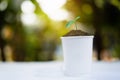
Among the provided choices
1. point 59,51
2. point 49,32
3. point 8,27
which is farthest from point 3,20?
point 59,51

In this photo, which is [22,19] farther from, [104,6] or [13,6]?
[104,6]

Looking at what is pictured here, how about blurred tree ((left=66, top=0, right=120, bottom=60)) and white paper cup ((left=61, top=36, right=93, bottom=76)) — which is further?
blurred tree ((left=66, top=0, right=120, bottom=60))

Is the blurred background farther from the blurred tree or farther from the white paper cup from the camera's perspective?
the white paper cup

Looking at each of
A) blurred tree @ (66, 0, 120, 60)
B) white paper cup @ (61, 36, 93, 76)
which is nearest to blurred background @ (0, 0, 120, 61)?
blurred tree @ (66, 0, 120, 60)

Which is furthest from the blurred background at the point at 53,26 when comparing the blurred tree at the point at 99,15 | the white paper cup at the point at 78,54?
the white paper cup at the point at 78,54

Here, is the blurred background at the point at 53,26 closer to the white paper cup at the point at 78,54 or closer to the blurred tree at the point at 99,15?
the blurred tree at the point at 99,15
